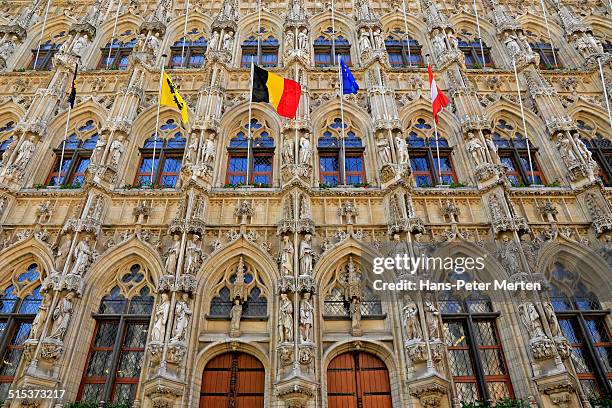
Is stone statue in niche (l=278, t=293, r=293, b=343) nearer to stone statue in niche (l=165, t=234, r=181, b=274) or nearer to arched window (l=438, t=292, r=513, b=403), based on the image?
stone statue in niche (l=165, t=234, r=181, b=274)

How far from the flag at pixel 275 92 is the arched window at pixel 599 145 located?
36.4 feet

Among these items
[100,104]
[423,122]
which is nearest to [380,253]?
[423,122]

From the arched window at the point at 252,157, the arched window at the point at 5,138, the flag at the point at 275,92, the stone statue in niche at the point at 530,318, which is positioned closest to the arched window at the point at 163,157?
the arched window at the point at 252,157

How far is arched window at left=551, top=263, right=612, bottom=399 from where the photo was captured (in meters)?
11.5

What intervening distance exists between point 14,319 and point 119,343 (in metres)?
3.32

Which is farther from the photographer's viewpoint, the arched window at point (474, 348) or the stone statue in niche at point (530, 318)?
the arched window at point (474, 348)

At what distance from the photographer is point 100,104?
17062 mm

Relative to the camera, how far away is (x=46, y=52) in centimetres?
2016

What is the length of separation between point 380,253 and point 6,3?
2258 cm

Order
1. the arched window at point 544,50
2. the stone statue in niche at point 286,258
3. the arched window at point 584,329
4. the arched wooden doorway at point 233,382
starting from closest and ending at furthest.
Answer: the arched wooden doorway at point 233,382, the arched window at point 584,329, the stone statue in niche at point 286,258, the arched window at point 544,50

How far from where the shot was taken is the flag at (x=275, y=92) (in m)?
14.8

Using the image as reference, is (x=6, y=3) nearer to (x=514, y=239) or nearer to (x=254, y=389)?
(x=254, y=389)

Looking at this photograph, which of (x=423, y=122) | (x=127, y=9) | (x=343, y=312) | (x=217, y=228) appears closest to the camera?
(x=343, y=312)

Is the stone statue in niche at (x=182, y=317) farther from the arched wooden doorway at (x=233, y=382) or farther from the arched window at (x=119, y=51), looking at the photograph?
the arched window at (x=119, y=51)
